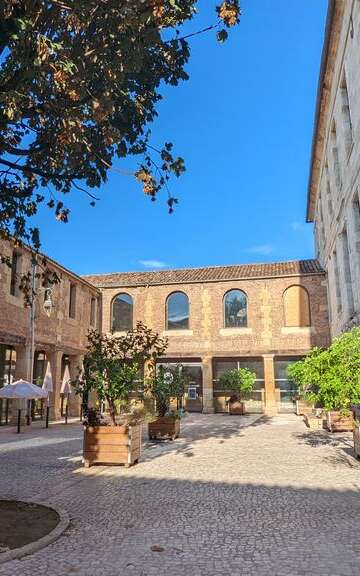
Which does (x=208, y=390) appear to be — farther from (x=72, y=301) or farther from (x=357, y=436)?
(x=357, y=436)

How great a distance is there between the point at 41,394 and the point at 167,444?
5.09 meters

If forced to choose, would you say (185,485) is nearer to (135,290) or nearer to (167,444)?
(167,444)

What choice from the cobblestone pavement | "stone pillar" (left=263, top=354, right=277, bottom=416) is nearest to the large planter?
"stone pillar" (left=263, top=354, right=277, bottom=416)

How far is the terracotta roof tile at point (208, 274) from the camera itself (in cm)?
2694

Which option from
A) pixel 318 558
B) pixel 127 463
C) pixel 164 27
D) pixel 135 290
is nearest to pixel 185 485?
pixel 127 463

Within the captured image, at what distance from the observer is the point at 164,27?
17.4 ft

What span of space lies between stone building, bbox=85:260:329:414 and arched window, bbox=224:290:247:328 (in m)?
0.06

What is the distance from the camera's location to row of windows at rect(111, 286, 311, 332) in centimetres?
2606

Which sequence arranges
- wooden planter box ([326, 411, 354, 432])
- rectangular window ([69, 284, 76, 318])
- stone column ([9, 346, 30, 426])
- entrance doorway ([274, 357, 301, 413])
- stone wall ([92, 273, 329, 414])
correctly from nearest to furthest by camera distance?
wooden planter box ([326, 411, 354, 432]) < stone column ([9, 346, 30, 426]) < rectangular window ([69, 284, 76, 318]) < stone wall ([92, 273, 329, 414]) < entrance doorway ([274, 357, 301, 413])

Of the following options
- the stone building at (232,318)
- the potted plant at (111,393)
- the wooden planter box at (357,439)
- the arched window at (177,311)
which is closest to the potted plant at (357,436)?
the wooden planter box at (357,439)

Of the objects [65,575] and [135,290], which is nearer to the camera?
[65,575]

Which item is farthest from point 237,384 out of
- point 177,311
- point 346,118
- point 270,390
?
point 346,118

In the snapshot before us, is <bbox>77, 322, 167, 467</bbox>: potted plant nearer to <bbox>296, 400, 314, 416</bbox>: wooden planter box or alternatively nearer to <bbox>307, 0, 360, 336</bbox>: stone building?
<bbox>307, 0, 360, 336</bbox>: stone building

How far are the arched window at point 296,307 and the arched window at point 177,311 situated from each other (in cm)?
581
